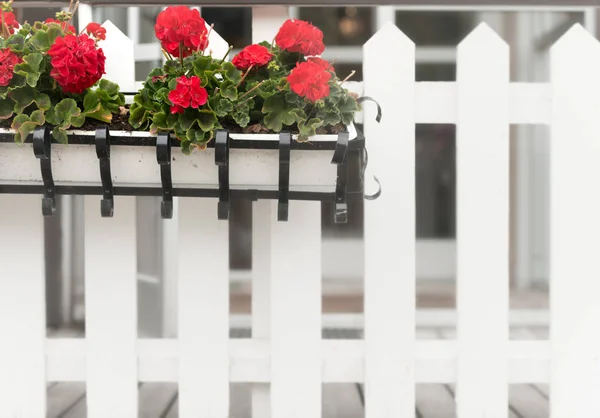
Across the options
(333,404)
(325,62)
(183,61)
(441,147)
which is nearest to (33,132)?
(183,61)

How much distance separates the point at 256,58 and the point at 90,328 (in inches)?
27.0

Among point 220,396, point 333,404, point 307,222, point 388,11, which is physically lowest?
point 333,404

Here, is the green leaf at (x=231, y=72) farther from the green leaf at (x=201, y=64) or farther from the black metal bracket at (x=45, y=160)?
the black metal bracket at (x=45, y=160)

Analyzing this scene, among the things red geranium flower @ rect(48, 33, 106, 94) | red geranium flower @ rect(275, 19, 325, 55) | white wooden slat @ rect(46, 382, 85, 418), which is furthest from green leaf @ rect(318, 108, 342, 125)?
white wooden slat @ rect(46, 382, 85, 418)

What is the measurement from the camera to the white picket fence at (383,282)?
4.38ft

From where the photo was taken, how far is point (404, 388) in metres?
1.35

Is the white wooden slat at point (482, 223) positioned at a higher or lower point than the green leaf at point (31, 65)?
lower

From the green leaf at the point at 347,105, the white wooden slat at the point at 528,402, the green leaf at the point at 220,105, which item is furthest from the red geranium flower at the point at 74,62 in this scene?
the white wooden slat at the point at 528,402

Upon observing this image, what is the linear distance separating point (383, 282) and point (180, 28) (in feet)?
2.18

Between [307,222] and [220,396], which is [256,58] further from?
[220,396]

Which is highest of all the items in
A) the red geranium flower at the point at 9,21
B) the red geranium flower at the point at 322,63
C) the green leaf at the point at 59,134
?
the red geranium flower at the point at 9,21

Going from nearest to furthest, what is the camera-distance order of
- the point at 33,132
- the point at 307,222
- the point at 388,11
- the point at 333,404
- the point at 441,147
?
the point at 33,132
the point at 307,222
the point at 333,404
the point at 388,11
the point at 441,147

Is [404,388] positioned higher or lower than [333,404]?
higher

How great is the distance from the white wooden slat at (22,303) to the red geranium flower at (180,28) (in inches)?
18.5
